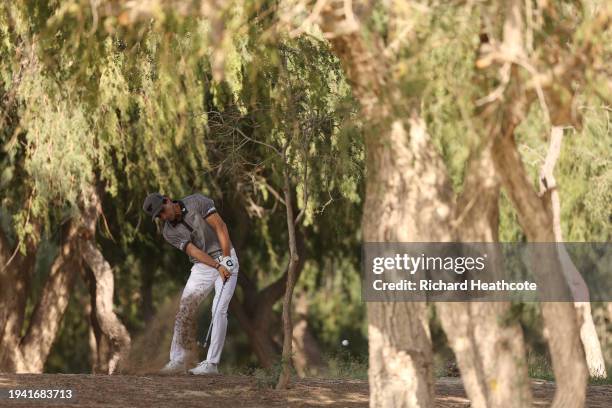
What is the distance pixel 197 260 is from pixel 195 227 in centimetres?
28

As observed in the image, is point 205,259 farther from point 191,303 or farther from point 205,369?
point 205,369

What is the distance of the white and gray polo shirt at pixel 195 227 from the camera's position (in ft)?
37.9

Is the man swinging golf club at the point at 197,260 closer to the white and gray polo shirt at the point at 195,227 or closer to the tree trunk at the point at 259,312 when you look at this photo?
the white and gray polo shirt at the point at 195,227

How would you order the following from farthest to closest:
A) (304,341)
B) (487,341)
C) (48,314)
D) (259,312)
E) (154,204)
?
(304,341), (259,312), (48,314), (154,204), (487,341)

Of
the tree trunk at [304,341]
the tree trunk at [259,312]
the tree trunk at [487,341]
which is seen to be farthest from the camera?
the tree trunk at [304,341]

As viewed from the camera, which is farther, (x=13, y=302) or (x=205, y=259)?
(x=13, y=302)

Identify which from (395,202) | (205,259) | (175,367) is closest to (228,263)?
(205,259)

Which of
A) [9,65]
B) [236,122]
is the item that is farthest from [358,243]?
[236,122]

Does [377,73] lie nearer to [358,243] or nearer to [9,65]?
[9,65]

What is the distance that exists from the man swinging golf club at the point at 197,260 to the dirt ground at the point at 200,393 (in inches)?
9.0

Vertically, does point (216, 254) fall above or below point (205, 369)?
above

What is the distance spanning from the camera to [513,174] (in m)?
8.45

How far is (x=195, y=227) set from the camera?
11.6 m

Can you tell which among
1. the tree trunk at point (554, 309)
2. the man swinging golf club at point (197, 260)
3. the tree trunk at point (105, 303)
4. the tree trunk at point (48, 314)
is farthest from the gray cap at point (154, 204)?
the tree trunk at point (48, 314)
